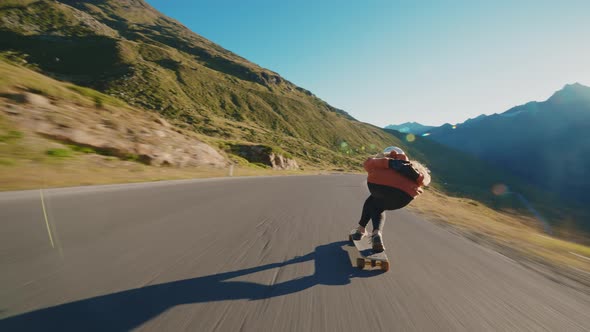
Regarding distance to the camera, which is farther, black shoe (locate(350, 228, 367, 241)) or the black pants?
black shoe (locate(350, 228, 367, 241))

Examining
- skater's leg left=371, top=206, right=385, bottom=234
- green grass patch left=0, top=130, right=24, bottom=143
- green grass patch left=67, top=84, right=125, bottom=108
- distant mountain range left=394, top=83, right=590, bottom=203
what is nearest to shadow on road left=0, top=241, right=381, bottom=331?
skater's leg left=371, top=206, right=385, bottom=234

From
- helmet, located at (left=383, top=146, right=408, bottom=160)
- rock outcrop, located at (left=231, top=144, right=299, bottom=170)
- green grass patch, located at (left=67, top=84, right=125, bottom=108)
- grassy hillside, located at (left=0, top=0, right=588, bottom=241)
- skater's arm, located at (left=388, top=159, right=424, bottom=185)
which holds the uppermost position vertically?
grassy hillside, located at (left=0, top=0, right=588, bottom=241)

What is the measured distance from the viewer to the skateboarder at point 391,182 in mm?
3799

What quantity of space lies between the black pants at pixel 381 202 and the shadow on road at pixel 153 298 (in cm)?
93

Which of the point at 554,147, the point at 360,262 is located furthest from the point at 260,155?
the point at 554,147

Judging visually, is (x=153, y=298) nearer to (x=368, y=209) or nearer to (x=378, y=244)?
(x=378, y=244)

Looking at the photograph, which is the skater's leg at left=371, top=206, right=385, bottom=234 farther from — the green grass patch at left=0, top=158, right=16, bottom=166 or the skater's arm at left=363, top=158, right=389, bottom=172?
the green grass patch at left=0, top=158, right=16, bottom=166

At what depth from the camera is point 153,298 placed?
2.41 m

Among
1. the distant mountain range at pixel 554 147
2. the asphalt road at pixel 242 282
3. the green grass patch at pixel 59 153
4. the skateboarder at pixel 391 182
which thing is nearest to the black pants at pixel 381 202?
the skateboarder at pixel 391 182

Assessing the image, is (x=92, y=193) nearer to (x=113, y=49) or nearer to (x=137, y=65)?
(x=137, y=65)

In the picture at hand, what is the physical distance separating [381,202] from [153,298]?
3.20 metres

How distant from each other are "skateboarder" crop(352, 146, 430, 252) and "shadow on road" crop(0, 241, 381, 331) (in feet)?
3.14

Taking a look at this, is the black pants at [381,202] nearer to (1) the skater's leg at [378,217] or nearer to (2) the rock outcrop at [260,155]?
(1) the skater's leg at [378,217]

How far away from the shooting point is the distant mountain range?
13162 centimetres
